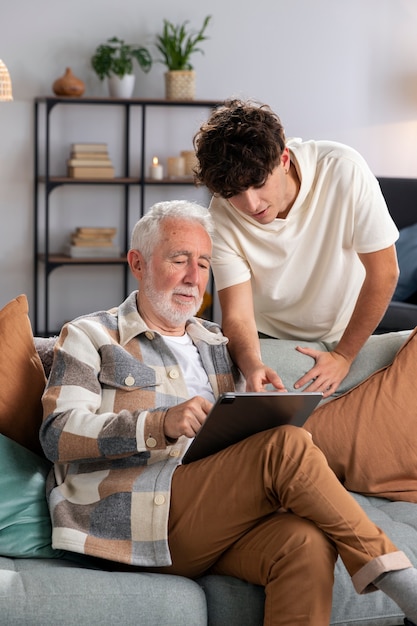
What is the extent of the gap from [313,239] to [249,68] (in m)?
3.68

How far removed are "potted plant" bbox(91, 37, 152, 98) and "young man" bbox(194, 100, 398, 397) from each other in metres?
3.23

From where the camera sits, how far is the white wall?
5793mm

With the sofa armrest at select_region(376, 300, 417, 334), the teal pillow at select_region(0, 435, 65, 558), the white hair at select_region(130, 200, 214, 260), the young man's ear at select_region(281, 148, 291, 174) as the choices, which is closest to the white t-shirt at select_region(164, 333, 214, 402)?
the white hair at select_region(130, 200, 214, 260)

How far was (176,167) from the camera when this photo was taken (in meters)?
5.82

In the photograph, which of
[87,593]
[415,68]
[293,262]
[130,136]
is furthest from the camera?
[415,68]

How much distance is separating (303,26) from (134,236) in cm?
418

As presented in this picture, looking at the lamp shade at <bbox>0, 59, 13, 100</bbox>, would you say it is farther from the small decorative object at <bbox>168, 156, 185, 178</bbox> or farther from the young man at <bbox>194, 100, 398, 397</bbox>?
the young man at <bbox>194, 100, 398, 397</bbox>

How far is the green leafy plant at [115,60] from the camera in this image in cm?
566

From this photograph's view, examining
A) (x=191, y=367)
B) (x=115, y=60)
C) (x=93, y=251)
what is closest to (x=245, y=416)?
(x=191, y=367)

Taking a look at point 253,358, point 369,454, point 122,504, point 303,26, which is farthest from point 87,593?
point 303,26

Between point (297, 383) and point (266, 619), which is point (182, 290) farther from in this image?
point (266, 619)

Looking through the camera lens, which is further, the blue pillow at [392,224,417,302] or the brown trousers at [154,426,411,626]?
the blue pillow at [392,224,417,302]

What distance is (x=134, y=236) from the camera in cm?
239

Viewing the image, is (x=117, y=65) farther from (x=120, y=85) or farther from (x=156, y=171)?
(x=156, y=171)
